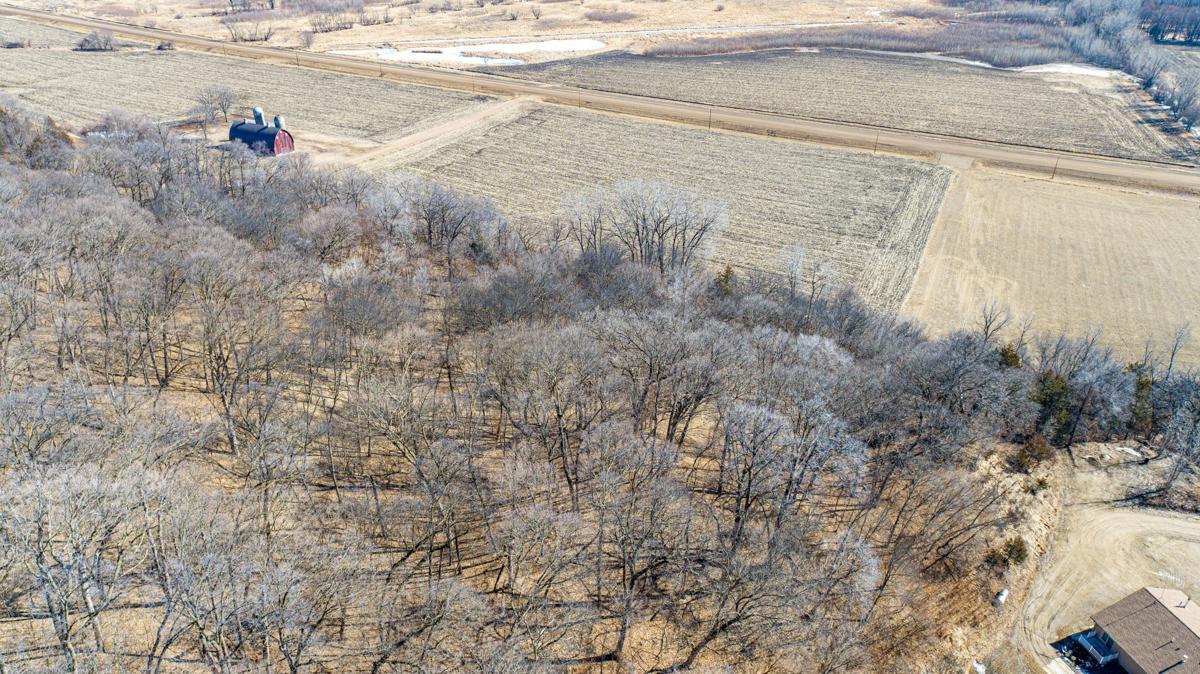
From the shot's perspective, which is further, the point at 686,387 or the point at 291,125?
the point at 291,125

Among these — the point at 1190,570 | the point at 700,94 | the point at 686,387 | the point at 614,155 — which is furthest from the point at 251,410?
the point at 700,94

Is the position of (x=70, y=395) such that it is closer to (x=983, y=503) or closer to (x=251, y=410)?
(x=251, y=410)

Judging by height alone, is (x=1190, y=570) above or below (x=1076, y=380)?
below

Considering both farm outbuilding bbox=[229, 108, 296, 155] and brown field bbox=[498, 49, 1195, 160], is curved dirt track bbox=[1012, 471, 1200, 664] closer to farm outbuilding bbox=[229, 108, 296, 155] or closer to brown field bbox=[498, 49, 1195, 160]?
brown field bbox=[498, 49, 1195, 160]

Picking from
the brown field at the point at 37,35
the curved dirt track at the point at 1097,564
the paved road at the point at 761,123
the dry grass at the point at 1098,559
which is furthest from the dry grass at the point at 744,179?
the brown field at the point at 37,35

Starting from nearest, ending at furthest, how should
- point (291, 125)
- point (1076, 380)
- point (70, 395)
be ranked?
point (70, 395), point (1076, 380), point (291, 125)

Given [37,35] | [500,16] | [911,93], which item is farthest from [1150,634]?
[37,35]

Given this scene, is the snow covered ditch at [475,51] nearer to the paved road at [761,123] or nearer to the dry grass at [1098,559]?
the paved road at [761,123]

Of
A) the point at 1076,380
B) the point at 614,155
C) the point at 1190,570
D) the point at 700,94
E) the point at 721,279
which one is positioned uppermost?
the point at 700,94
